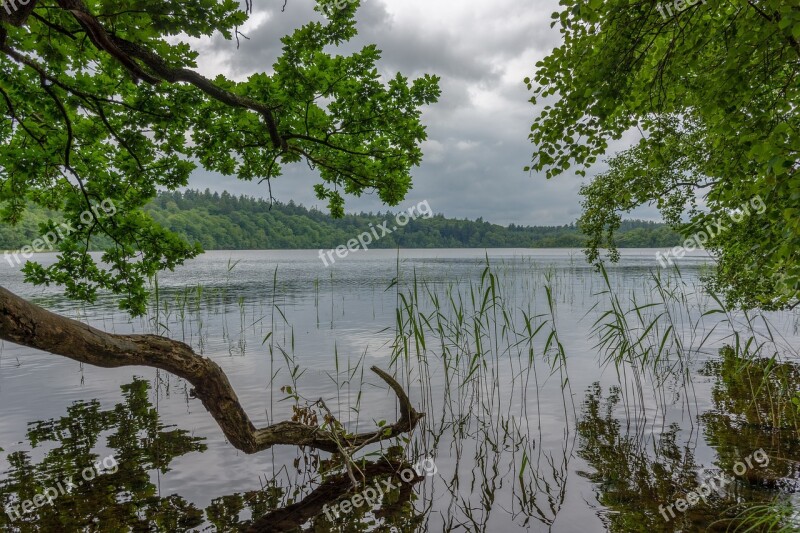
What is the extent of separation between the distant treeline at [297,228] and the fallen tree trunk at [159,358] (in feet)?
405

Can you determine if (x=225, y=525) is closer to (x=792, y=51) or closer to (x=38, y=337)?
(x=38, y=337)

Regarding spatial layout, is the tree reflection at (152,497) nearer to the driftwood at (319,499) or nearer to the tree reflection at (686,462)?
the driftwood at (319,499)

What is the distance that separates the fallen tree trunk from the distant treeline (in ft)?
405

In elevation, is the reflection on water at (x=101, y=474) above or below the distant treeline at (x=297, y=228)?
below

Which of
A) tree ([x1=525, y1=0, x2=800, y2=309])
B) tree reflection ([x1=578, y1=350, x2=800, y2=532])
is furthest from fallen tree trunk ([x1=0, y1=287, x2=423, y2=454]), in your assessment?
tree ([x1=525, y1=0, x2=800, y2=309])

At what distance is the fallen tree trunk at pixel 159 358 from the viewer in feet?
10.5

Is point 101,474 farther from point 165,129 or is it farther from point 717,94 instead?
point 717,94

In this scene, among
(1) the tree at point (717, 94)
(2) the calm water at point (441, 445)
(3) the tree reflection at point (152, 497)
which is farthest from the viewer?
(2) the calm water at point (441, 445)

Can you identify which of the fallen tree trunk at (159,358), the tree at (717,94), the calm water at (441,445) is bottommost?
the calm water at (441,445)

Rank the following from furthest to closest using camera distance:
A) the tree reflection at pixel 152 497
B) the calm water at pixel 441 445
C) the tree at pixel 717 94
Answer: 1. the calm water at pixel 441 445
2. the tree reflection at pixel 152 497
3. the tree at pixel 717 94

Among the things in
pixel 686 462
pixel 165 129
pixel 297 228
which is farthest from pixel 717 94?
pixel 297 228

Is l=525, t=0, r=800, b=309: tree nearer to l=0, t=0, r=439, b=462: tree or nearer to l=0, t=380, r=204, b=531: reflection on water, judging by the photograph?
l=0, t=0, r=439, b=462: tree

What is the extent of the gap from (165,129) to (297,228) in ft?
500

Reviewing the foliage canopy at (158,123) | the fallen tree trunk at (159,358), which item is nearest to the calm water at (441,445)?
the fallen tree trunk at (159,358)
